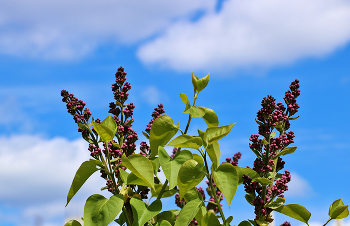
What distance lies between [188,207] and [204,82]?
605 millimetres

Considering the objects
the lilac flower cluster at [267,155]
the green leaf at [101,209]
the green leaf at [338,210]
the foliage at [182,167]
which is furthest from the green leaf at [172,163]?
the green leaf at [338,210]

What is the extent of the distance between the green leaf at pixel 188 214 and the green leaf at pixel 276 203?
403 mm

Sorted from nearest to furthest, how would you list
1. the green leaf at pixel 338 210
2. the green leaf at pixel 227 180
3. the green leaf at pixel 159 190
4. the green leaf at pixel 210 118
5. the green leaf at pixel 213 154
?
1. the green leaf at pixel 227 180
2. the green leaf at pixel 213 154
3. the green leaf at pixel 210 118
4. the green leaf at pixel 338 210
5. the green leaf at pixel 159 190

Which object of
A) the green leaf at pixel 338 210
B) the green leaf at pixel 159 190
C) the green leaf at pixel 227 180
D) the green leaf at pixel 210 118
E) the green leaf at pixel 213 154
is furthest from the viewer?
the green leaf at pixel 159 190

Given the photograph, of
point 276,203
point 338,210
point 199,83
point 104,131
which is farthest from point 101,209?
point 338,210

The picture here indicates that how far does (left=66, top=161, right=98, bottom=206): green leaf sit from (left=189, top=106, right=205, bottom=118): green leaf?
1.69 ft

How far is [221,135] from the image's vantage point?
4.44ft

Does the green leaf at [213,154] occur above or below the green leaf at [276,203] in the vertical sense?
above

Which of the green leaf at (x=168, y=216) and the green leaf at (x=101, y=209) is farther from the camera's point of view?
the green leaf at (x=168, y=216)

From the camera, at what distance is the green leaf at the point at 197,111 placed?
146cm

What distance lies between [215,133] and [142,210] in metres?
0.49

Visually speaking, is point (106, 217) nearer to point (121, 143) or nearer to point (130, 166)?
point (130, 166)

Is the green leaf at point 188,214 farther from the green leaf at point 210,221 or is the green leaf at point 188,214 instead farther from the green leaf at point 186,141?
the green leaf at point 186,141

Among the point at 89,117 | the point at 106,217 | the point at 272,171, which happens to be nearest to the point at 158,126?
the point at 106,217
